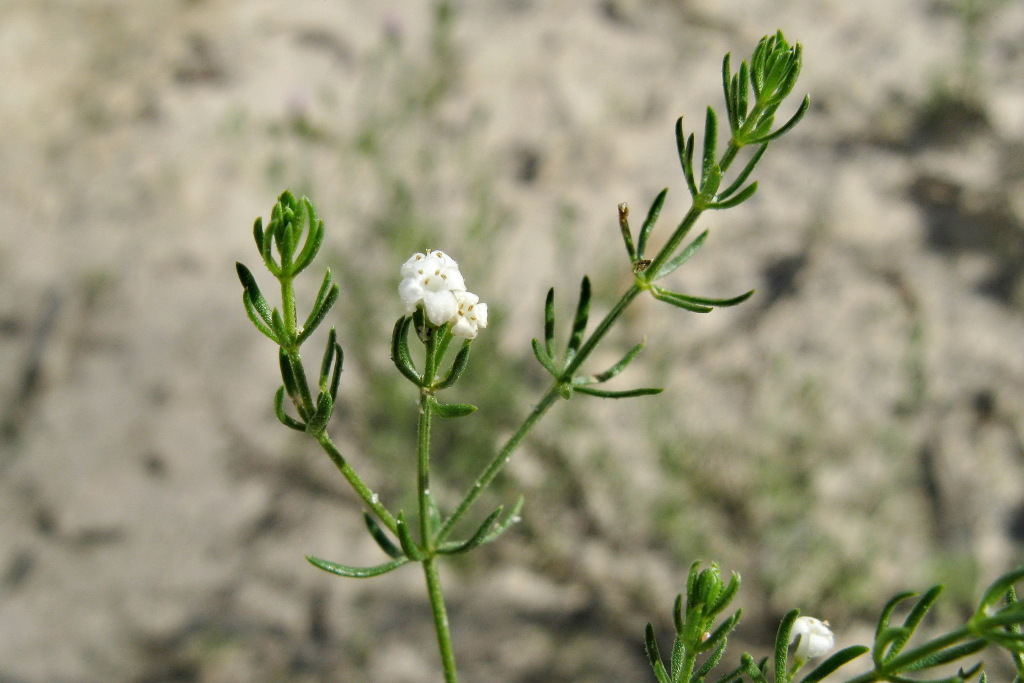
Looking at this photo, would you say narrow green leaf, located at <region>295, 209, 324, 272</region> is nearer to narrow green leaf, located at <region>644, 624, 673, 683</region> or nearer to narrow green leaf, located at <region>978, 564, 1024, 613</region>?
narrow green leaf, located at <region>644, 624, 673, 683</region>

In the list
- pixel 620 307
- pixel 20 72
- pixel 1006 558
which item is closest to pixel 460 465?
pixel 1006 558

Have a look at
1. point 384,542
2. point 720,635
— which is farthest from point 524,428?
point 720,635

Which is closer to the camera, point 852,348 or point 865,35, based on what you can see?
point 852,348

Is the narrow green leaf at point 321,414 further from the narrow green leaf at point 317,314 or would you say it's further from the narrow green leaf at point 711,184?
the narrow green leaf at point 711,184

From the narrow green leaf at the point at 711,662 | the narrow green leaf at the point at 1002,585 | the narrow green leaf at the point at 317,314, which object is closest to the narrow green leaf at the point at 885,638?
the narrow green leaf at the point at 1002,585

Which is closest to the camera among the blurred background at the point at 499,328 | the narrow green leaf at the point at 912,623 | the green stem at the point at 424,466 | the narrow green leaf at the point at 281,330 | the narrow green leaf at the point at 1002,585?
the narrow green leaf at the point at 1002,585

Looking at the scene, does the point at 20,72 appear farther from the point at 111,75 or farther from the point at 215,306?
the point at 215,306
